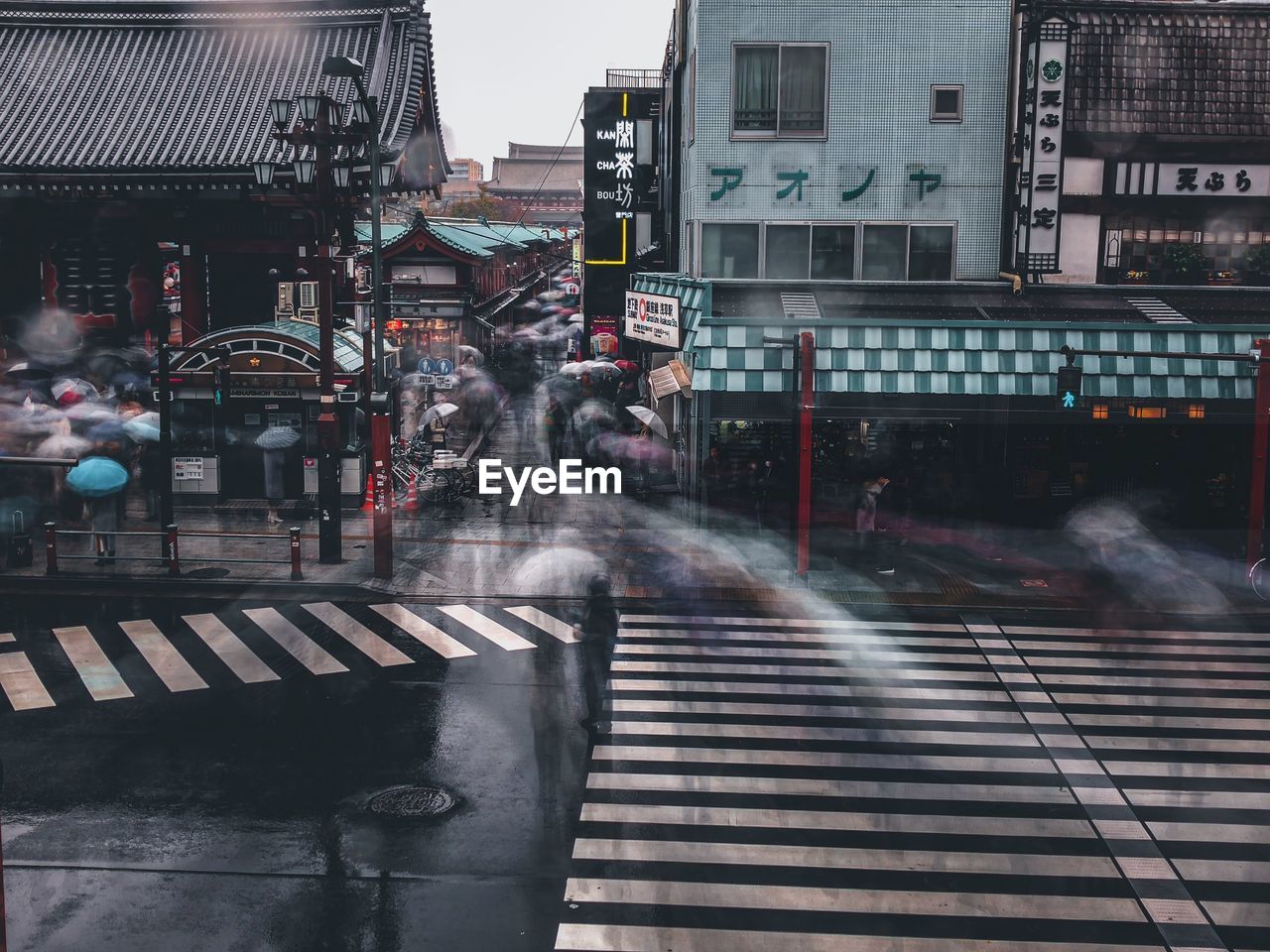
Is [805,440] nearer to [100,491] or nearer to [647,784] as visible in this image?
[647,784]

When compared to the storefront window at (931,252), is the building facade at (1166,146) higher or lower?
higher

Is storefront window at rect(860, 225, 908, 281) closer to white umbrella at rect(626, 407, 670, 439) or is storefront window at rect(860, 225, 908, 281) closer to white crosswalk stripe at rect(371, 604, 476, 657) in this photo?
white umbrella at rect(626, 407, 670, 439)

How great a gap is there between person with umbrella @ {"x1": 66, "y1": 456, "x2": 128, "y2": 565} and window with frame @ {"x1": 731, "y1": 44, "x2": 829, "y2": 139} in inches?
549

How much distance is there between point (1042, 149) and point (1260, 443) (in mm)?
7007

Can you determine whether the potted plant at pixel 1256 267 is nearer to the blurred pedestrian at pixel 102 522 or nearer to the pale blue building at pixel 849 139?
the pale blue building at pixel 849 139

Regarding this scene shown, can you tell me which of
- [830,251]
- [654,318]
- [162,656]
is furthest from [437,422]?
[162,656]

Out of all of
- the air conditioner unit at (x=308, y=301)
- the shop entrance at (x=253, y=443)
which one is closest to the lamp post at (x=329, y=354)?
the shop entrance at (x=253, y=443)

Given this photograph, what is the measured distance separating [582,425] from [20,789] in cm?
2276

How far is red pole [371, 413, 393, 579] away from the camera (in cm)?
2002

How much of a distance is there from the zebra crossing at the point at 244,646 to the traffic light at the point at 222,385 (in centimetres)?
769

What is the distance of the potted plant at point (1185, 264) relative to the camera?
75.5ft

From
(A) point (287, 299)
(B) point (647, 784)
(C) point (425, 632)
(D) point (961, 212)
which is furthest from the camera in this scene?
(A) point (287, 299)

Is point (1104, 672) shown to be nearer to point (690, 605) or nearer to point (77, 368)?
point (690, 605)

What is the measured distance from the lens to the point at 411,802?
11500 millimetres
